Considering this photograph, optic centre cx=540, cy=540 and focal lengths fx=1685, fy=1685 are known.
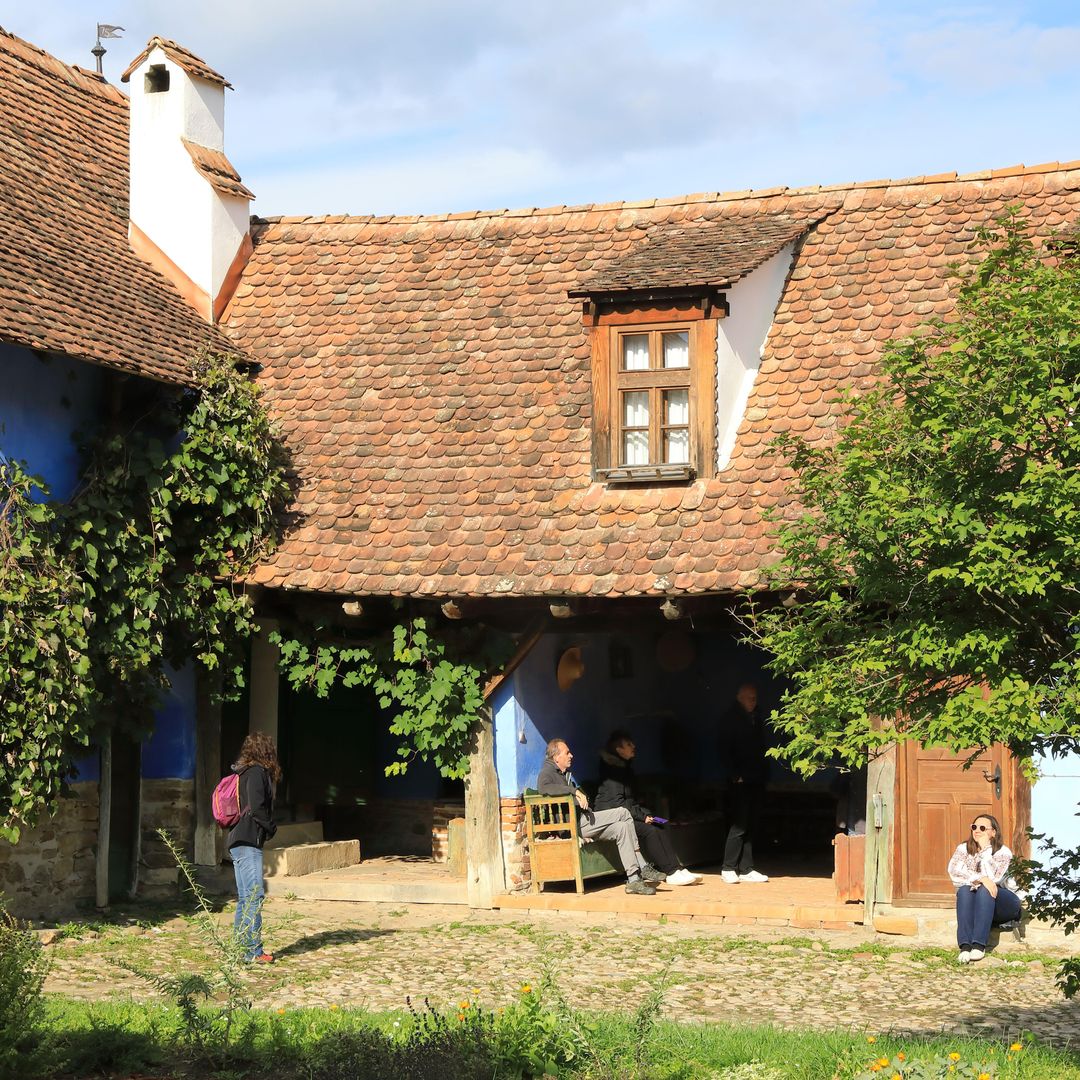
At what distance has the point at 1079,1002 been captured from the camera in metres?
10.1

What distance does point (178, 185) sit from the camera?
640 inches

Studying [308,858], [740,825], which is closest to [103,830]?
[308,858]

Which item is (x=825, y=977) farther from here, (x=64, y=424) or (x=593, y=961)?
(x=64, y=424)

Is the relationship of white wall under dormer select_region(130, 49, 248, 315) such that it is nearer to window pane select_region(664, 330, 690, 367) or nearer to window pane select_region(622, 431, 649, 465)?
window pane select_region(622, 431, 649, 465)

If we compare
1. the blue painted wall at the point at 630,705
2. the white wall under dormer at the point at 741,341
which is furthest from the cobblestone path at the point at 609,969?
the white wall under dormer at the point at 741,341

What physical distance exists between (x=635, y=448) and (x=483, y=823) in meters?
3.39

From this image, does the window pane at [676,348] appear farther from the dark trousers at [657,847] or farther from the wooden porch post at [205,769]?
the wooden porch post at [205,769]

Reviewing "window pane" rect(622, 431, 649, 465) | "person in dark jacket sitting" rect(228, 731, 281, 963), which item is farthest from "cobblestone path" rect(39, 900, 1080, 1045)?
"window pane" rect(622, 431, 649, 465)

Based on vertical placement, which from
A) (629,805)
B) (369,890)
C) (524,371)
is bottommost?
(369,890)

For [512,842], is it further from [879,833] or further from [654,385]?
[654,385]

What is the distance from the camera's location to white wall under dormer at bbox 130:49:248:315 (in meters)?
16.3

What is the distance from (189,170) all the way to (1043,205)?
26.2 ft

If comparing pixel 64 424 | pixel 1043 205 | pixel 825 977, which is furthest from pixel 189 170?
pixel 825 977

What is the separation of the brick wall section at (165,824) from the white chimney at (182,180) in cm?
458
